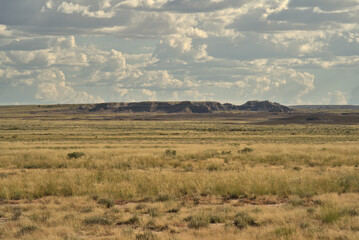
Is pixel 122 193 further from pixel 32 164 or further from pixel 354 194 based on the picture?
pixel 32 164

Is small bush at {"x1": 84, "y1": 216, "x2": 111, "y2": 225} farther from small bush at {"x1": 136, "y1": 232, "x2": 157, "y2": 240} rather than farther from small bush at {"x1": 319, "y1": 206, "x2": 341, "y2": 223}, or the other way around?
small bush at {"x1": 319, "y1": 206, "x2": 341, "y2": 223}

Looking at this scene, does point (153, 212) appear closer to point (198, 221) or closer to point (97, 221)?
point (97, 221)

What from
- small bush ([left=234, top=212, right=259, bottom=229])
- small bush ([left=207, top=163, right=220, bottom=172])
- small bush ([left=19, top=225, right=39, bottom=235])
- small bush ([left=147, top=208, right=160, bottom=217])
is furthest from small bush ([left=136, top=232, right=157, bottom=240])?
small bush ([left=207, top=163, right=220, bottom=172])

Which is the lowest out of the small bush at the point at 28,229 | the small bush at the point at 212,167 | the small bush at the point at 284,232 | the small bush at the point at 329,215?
the small bush at the point at 212,167

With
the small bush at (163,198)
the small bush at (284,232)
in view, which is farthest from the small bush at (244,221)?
the small bush at (163,198)

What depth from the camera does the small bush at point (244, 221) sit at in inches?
471

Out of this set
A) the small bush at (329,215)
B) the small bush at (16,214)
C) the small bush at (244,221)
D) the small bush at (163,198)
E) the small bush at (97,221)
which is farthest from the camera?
the small bush at (163,198)

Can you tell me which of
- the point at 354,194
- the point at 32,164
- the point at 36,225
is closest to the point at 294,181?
the point at 354,194

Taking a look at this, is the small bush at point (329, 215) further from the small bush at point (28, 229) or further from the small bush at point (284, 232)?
the small bush at point (28, 229)

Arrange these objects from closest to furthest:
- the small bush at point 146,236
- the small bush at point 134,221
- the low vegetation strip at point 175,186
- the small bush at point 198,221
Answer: the small bush at point 146,236 < the small bush at point 198,221 < the small bush at point 134,221 < the low vegetation strip at point 175,186

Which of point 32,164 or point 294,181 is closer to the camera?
point 294,181

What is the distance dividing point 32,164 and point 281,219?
21.6 meters

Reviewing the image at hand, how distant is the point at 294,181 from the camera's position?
18.8 m

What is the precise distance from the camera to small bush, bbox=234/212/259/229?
11961 mm
